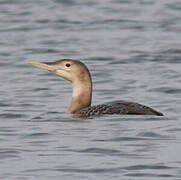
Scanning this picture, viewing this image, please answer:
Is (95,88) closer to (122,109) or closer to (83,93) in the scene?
(83,93)

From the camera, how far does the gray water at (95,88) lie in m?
9.64

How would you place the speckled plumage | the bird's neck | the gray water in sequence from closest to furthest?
1. the gray water
2. the speckled plumage
3. the bird's neck

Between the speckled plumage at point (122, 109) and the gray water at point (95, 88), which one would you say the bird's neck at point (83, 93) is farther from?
the speckled plumage at point (122, 109)

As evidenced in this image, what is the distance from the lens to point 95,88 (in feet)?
50.9

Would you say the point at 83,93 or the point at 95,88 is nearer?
the point at 83,93

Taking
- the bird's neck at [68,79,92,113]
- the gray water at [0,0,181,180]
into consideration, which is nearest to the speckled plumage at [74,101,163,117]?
the gray water at [0,0,181,180]

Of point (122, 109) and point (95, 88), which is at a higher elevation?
point (122, 109)

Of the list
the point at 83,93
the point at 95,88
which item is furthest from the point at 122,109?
the point at 95,88

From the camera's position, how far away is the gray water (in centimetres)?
964

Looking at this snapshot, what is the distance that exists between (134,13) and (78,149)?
1386cm

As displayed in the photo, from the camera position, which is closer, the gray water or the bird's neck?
the gray water

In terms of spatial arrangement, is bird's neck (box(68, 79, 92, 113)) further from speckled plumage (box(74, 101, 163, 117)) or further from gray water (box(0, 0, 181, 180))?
speckled plumage (box(74, 101, 163, 117))

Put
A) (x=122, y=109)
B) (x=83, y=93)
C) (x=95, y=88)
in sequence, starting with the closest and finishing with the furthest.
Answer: (x=122, y=109) → (x=83, y=93) → (x=95, y=88)

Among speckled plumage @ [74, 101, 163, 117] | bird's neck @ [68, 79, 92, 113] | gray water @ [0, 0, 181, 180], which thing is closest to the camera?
gray water @ [0, 0, 181, 180]
